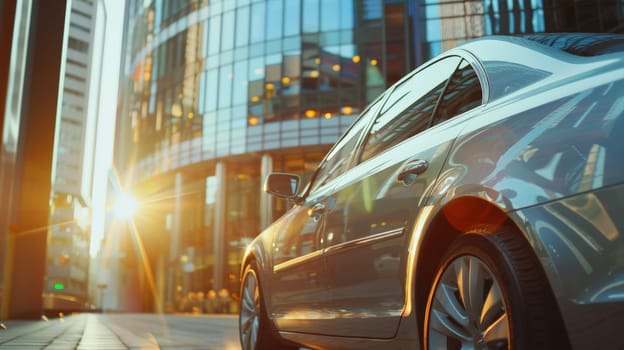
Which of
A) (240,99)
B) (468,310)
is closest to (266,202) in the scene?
(240,99)

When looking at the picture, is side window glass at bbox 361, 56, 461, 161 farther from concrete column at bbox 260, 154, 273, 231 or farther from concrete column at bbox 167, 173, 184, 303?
concrete column at bbox 167, 173, 184, 303

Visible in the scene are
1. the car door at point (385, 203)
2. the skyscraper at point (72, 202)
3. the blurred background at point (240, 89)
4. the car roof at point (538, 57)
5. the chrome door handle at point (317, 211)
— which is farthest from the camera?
the skyscraper at point (72, 202)

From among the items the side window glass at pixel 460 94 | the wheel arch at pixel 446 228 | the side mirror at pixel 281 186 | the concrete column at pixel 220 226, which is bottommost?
the wheel arch at pixel 446 228

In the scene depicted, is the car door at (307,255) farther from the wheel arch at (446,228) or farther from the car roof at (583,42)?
the car roof at (583,42)

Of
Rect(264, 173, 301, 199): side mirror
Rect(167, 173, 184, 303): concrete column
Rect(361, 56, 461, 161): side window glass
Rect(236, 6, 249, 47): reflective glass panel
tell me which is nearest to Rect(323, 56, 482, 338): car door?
Rect(361, 56, 461, 161): side window glass

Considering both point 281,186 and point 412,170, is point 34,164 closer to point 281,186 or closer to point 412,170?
point 281,186

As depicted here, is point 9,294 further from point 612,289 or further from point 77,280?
point 77,280

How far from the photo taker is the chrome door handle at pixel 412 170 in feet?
8.30

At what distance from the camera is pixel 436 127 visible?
2680mm

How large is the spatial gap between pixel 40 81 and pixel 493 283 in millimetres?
10373

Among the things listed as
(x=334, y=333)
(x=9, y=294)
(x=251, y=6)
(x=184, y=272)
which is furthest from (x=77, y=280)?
(x=334, y=333)

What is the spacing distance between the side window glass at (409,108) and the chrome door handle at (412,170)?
0.31 m

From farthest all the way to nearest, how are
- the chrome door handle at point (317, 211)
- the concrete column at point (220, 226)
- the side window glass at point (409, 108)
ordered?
the concrete column at point (220, 226) → the chrome door handle at point (317, 211) → the side window glass at point (409, 108)

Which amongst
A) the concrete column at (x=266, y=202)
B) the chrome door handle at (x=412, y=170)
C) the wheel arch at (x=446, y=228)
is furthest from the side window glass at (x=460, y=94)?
the concrete column at (x=266, y=202)
